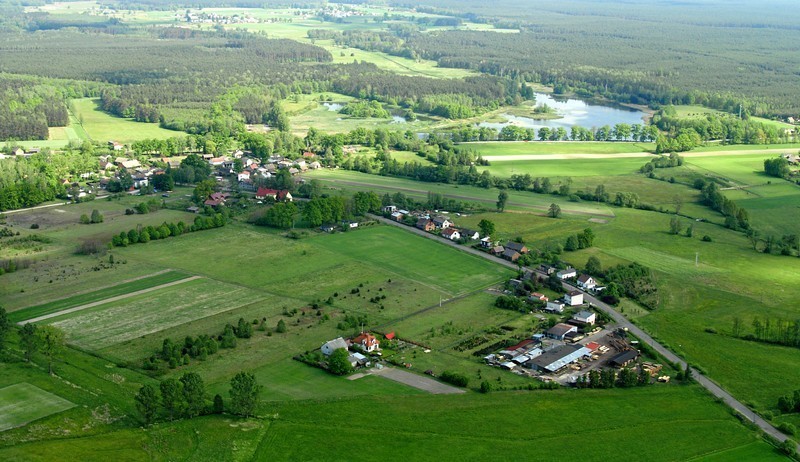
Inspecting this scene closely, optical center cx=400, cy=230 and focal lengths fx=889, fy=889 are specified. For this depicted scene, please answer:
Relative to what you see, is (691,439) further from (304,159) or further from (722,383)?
(304,159)

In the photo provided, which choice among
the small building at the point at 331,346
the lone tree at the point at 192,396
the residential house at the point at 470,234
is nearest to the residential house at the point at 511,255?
the residential house at the point at 470,234

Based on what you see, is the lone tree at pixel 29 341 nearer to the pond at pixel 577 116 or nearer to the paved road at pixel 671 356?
the paved road at pixel 671 356

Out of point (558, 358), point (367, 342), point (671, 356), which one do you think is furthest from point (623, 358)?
point (367, 342)

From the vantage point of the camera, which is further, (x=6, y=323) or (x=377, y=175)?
(x=377, y=175)

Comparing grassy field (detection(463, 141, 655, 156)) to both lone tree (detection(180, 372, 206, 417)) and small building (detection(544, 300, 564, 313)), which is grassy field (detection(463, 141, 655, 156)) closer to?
small building (detection(544, 300, 564, 313))

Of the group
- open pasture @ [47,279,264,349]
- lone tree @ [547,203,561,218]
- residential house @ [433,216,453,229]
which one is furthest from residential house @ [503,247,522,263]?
open pasture @ [47,279,264,349]

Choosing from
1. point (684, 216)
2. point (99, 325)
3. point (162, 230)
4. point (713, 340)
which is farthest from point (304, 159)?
point (713, 340)

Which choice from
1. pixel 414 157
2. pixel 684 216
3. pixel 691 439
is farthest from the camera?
pixel 414 157

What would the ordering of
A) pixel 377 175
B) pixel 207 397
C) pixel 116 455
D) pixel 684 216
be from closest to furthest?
pixel 116 455, pixel 207 397, pixel 684 216, pixel 377 175
